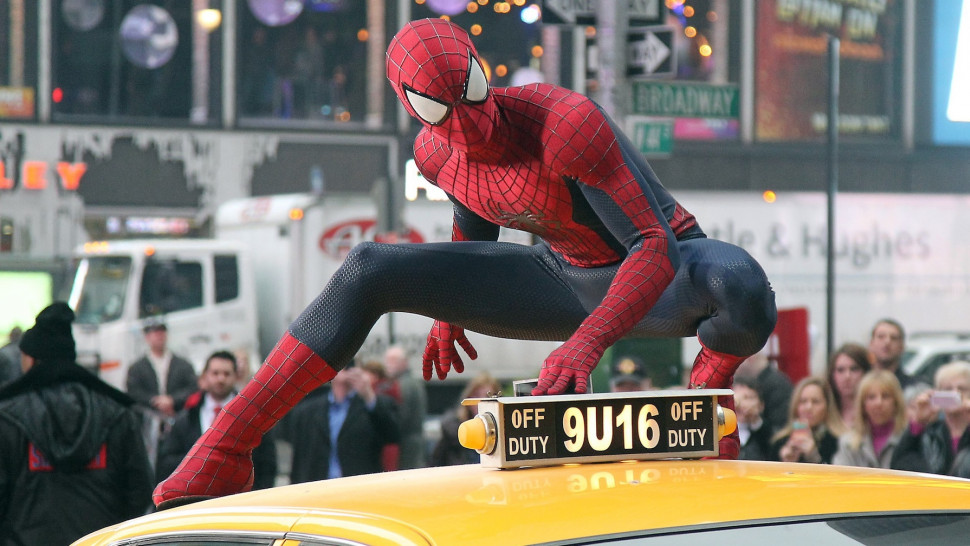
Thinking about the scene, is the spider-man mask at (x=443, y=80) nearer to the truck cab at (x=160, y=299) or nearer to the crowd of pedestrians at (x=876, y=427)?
the crowd of pedestrians at (x=876, y=427)

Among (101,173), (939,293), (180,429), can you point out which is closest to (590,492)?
(180,429)

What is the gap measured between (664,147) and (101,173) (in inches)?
574

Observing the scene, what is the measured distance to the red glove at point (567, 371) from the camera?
8.68 ft

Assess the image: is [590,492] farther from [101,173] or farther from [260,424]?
[101,173]

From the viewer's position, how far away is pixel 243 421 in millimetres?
2936

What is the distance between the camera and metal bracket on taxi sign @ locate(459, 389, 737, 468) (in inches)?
95.5

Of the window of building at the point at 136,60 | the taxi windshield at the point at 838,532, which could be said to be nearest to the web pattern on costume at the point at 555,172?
the taxi windshield at the point at 838,532

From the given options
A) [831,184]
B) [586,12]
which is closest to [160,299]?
[831,184]

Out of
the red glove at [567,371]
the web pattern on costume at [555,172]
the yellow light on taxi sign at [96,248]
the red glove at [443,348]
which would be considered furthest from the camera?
the yellow light on taxi sign at [96,248]

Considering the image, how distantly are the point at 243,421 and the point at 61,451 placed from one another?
2.89 metres

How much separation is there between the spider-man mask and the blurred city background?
11635 millimetres

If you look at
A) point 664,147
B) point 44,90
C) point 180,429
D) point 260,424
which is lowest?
point 180,429

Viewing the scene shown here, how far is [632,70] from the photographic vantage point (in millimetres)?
8359

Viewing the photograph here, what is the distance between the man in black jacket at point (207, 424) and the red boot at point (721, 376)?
160 inches
